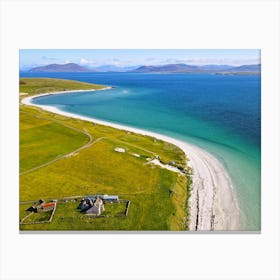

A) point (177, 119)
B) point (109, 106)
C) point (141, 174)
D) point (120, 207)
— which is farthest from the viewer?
point (109, 106)

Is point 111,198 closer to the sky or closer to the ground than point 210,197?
closer to the sky

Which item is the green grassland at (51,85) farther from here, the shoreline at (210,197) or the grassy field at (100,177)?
the shoreline at (210,197)

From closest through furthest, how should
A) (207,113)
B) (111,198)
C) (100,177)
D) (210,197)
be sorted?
(111,198) < (210,197) < (100,177) < (207,113)

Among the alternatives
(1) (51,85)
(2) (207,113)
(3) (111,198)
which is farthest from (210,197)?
(1) (51,85)

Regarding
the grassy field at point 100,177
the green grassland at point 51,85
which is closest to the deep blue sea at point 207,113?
the green grassland at point 51,85

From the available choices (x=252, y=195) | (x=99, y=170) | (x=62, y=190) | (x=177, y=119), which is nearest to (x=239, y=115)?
(x=177, y=119)

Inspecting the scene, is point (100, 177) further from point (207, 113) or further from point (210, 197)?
point (207, 113)
